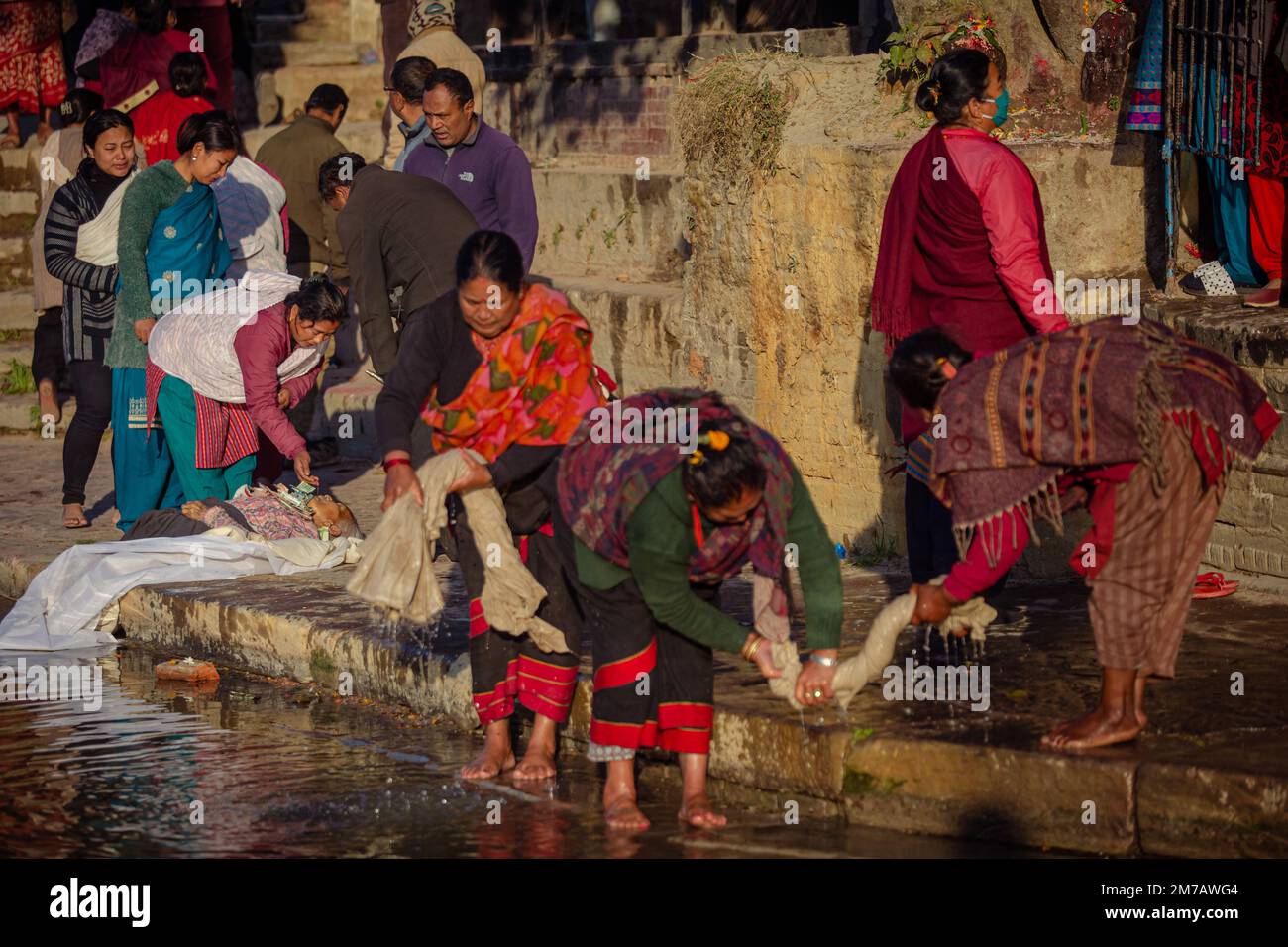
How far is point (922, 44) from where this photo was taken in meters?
8.08

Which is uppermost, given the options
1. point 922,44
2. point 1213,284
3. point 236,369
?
point 922,44

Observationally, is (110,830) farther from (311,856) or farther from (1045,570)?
(1045,570)

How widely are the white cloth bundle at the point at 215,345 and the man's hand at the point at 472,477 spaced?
2.98 metres

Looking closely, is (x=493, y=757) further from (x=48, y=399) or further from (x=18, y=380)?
(x=18, y=380)

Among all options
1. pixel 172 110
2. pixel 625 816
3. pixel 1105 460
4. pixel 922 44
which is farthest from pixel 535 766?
pixel 172 110

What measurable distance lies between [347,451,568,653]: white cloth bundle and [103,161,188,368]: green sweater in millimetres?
3694

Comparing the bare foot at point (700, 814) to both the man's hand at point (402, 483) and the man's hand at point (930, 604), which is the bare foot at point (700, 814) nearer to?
the man's hand at point (930, 604)

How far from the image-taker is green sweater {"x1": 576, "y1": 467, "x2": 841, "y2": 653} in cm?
521

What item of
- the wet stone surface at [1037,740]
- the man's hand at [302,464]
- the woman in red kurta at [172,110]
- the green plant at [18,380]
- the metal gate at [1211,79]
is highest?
the woman in red kurta at [172,110]

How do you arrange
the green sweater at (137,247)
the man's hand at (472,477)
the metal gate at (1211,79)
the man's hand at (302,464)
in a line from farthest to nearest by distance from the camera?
the green sweater at (137,247), the man's hand at (302,464), the metal gate at (1211,79), the man's hand at (472,477)

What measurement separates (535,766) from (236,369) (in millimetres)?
3135

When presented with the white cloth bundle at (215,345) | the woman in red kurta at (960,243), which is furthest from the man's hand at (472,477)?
the white cloth bundle at (215,345)

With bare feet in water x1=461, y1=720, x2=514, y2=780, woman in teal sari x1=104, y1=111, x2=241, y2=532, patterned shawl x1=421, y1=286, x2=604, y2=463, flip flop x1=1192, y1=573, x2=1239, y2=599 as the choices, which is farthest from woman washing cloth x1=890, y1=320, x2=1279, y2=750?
woman in teal sari x1=104, y1=111, x2=241, y2=532

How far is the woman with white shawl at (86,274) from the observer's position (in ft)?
31.2
